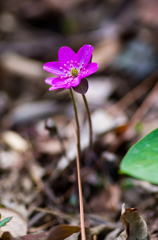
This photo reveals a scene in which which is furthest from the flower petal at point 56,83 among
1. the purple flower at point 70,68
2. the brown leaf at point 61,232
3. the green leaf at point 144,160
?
the brown leaf at point 61,232

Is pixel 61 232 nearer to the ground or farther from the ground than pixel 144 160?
nearer to the ground

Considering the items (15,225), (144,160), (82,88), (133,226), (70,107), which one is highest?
(70,107)

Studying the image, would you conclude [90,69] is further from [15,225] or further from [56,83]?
[15,225]

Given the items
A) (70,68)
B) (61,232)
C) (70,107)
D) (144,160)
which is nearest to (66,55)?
(70,68)

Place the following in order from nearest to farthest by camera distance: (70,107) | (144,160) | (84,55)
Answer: (144,160), (84,55), (70,107)

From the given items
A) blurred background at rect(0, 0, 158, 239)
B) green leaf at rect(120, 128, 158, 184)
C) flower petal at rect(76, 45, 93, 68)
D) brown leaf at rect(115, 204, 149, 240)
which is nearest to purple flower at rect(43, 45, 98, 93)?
flower petal at rect(76, 45, 93, 68)

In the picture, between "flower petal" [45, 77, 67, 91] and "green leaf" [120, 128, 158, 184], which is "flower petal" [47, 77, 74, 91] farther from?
"green leaf" [120, 128, 158, 184]

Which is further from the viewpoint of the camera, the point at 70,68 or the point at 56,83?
the point at 70,68
